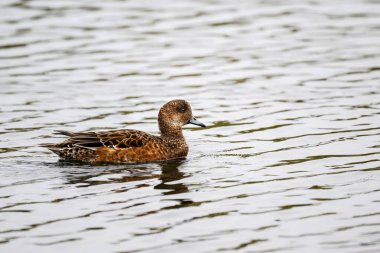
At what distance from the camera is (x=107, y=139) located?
39.1 ft

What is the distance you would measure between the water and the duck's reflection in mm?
29

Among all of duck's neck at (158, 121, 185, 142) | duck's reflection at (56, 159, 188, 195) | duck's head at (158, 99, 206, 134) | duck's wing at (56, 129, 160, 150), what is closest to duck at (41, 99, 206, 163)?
duck's wing at (56, 129, 160, 150)

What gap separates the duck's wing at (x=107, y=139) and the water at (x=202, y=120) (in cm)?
30

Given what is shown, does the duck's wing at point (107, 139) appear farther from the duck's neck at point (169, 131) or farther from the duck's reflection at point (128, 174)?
the duck's neck at point (169, 131)

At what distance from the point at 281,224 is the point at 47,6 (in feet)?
44.9

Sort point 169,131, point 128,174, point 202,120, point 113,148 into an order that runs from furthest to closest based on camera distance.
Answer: point 202,120 → point 169,131 → point 113,148 → point 128,174

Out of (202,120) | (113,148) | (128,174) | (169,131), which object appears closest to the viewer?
(128,174)

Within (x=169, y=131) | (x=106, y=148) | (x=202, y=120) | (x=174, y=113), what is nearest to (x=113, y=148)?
(x=106, y=148)

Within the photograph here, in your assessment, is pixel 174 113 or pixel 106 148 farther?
pixel 174 113

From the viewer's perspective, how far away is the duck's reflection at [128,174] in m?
10.7

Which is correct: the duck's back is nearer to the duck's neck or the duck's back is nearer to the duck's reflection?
the duck's reflection

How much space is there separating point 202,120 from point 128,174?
3.20 metres

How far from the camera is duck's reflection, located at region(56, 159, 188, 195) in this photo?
10665mm

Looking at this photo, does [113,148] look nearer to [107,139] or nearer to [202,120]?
[107,139]
